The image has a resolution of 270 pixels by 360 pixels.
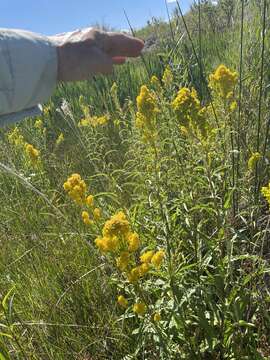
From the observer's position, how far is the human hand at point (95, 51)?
125 cm

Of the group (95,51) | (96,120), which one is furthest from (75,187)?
(96,120)

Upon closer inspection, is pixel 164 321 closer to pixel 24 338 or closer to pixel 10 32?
pixel 24 338

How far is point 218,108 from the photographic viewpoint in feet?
6.71

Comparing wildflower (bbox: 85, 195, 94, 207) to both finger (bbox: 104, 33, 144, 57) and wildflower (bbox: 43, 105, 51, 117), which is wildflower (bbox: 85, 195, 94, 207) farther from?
wildflower (bbox: 43, 105, 51, 117)

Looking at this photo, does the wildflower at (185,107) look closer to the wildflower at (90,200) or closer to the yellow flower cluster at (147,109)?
the yellow flower cluster at (147,109)

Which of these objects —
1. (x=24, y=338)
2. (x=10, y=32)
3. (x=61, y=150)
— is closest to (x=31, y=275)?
(x=24, y=338)

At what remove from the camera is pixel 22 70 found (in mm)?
1256

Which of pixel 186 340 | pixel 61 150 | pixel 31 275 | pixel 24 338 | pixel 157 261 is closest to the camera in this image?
pixel 157 261

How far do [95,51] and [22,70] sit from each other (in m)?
0.21

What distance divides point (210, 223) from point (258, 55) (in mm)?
992

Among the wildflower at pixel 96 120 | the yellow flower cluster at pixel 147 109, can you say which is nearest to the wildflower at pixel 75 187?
the yellow flower cluster at pixel 147 109

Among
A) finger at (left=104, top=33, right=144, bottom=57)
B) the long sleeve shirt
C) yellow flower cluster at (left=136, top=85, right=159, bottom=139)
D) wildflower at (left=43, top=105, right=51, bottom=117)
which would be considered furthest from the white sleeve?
wildflower at (left=43, top=105, right=51, bottom=117)

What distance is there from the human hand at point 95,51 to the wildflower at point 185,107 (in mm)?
198

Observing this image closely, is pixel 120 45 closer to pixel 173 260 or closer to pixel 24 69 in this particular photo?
pixel 24 69
